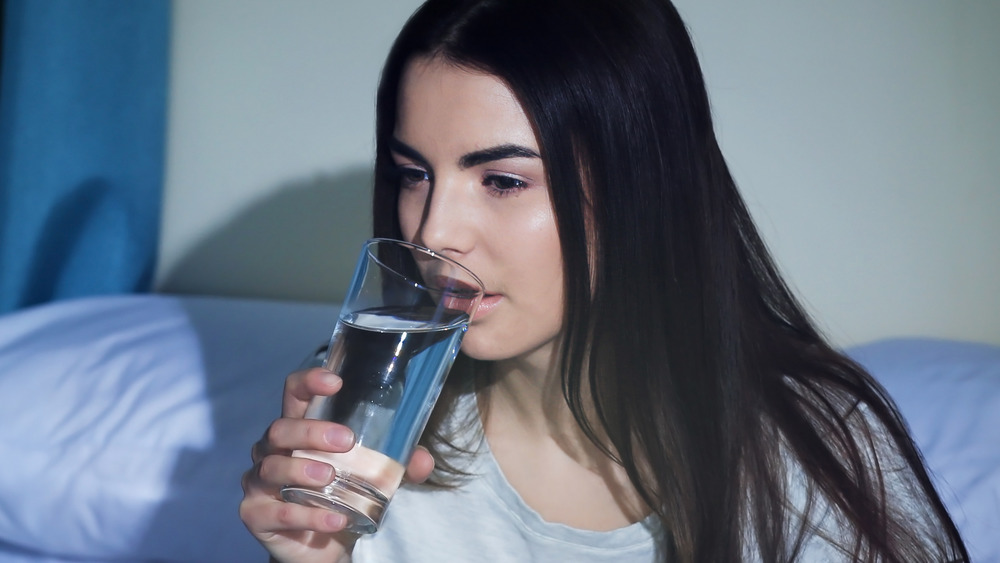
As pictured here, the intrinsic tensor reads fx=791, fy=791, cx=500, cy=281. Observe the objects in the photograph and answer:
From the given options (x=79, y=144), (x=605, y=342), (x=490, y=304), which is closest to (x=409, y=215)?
(x=490, y=304)

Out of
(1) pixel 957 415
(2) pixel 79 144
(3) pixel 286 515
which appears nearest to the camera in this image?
(3) pixel 286 515

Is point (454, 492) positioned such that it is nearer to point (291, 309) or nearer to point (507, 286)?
point (507, 286)

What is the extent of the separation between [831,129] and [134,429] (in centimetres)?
129

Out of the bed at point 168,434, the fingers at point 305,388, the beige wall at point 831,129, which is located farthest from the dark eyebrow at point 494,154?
the beige wall at point 831,129

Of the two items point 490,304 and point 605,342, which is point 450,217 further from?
point 605,342

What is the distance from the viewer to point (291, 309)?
1571 millimetres

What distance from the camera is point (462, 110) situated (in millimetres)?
875

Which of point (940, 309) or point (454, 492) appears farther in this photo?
point (940, 309)

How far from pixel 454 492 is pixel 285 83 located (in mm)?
1038

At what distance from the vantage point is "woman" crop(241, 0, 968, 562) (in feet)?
2.88

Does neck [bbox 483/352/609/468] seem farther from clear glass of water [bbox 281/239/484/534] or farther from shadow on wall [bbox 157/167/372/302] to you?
shadow on wall [bbox 157/167/372/302]

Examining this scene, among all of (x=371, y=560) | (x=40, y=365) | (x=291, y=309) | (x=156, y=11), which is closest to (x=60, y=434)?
(x=40, y=365)

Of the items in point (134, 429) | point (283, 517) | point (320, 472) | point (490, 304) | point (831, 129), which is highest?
point (831, 129)

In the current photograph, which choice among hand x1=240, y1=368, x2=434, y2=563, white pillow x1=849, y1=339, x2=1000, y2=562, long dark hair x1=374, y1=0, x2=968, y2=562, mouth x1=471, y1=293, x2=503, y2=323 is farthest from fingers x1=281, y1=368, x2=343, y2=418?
white pillow x1=849, y1=339, x2=1000, y2=562
